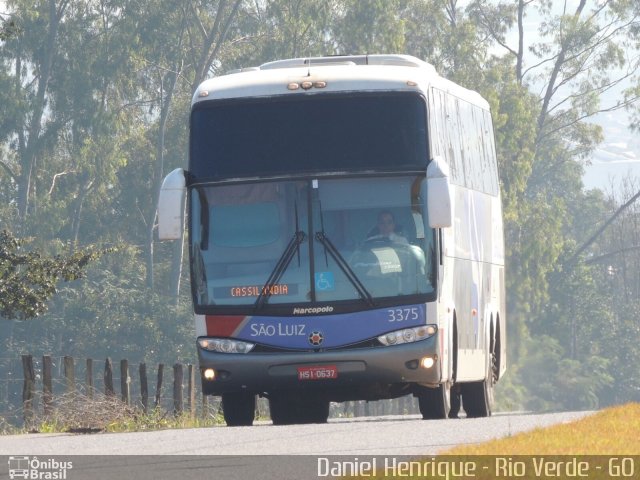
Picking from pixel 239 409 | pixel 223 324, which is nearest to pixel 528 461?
pixel 223 324

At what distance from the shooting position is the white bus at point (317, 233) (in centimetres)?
1803

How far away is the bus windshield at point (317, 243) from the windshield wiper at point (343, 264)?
0.4 inches

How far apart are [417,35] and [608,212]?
171 ft

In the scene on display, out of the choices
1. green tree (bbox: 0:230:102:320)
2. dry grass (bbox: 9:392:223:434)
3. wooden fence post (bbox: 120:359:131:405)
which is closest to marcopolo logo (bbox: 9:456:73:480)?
dry grass (bbox: 9:392:223:434)

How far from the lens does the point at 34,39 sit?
64.3m

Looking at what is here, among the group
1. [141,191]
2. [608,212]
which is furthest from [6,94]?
[608,212]

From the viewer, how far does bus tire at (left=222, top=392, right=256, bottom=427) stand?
1962 centimetres

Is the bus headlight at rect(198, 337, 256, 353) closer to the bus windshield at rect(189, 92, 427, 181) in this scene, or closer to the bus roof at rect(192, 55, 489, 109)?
the bus windshield at rect(189, 92, 427, 181)

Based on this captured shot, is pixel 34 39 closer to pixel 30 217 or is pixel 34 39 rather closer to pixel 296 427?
pixel 30 217

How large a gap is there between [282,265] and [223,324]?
878 mm

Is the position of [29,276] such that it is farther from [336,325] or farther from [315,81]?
[336,325]

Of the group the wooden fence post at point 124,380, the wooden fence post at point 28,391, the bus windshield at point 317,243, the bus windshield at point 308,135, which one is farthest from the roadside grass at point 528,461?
the wooden fence post at point 124,380

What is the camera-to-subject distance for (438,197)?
694 inches

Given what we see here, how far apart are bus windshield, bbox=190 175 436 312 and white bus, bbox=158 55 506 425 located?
10 millimetres
